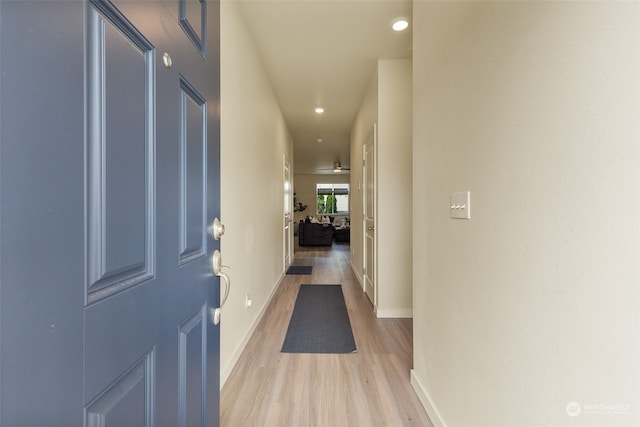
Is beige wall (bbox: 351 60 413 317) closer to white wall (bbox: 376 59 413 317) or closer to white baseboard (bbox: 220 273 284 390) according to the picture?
white wall (bbox: 376 59 413 317)

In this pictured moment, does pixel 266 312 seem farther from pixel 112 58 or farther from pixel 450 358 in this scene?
pixel 112 58

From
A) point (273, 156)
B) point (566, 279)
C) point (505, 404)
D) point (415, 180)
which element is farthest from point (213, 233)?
point (273, 156)

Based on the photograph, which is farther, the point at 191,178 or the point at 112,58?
the point at 191,178

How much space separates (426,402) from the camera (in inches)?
64.1

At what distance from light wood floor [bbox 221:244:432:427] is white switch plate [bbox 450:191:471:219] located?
1094 mm

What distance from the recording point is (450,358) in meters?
1.37

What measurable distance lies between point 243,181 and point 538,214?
6.46 ft

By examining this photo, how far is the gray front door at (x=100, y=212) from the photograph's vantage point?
37cm

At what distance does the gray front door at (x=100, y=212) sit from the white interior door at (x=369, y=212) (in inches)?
106

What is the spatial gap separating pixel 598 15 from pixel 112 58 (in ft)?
3.32

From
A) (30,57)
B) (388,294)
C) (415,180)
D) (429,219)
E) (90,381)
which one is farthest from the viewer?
(388,294)

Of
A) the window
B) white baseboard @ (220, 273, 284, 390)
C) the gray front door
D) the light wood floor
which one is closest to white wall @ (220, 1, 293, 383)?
white baseboard @ (220, 273, 284, 390)

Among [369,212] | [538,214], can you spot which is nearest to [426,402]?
[538,214]

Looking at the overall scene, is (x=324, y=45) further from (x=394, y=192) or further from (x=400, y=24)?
(x=394, y=192)
